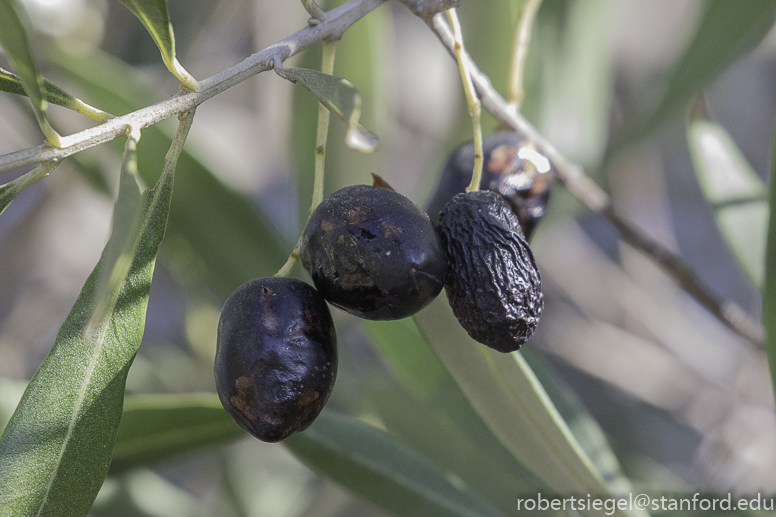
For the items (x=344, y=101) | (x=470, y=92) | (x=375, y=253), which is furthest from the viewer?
(x=470, y=92)

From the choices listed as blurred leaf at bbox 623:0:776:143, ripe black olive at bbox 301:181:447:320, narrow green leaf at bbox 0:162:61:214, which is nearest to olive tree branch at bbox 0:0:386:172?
narrow green leaf at bbox 0:162:61:214

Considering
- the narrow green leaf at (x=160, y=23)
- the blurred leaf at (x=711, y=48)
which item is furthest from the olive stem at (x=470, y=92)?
the blurred leaf at (x=711, y=48)

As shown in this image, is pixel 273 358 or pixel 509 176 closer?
pixel 273 358

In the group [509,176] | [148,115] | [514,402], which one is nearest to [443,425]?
[514,402]

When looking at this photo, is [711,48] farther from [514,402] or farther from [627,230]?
[514,402]

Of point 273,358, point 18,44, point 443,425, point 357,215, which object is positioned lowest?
point 443,425

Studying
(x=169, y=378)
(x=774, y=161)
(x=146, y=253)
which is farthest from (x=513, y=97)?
(x=169, y=378)

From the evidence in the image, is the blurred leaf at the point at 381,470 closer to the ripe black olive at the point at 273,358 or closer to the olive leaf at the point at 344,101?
the ripe black olive at the point at 273,358
